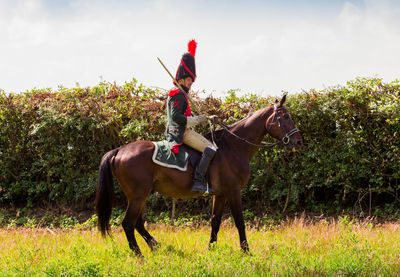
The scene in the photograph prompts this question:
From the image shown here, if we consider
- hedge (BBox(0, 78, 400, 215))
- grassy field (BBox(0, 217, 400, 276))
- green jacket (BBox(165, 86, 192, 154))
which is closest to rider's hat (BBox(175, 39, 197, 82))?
green jacket (BBox(165, 86, 192, 154))

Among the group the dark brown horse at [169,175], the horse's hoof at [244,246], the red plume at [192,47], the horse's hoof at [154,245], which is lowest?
the horse's hoof at [154,245]

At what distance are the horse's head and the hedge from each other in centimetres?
219

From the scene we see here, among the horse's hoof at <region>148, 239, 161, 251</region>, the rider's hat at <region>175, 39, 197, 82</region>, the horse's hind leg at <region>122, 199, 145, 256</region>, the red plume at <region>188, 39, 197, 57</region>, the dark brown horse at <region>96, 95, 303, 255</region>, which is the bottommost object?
the horse's hoof at <region>148, 239, 161, 251</region>

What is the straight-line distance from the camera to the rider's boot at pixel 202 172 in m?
5.62

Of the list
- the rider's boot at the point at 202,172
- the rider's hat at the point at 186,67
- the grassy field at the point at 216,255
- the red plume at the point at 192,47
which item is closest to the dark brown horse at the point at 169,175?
the rider's boot at the point at 202,172

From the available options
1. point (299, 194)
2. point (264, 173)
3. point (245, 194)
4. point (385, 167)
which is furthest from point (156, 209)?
point (385, 167)

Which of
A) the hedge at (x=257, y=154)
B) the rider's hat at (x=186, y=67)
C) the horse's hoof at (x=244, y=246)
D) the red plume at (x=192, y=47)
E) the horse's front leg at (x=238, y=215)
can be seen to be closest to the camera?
the horse's hoof at (x=244, y=246)

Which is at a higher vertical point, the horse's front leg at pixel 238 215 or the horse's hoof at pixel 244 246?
the horse's front leg at pixel 238 215

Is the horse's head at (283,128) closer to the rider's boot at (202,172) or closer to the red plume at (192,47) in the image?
the rider's boot at (202,172)

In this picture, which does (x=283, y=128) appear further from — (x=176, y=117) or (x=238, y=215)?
(x=176, y=117)

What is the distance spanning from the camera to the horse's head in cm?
572

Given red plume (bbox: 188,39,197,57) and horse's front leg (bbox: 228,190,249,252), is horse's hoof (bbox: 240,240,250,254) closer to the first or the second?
horse's front leg (bbox: 228,190,249,252)

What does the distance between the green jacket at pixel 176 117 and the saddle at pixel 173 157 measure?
80 millimetres

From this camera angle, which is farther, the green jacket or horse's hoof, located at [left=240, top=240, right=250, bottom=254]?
the green jacket
